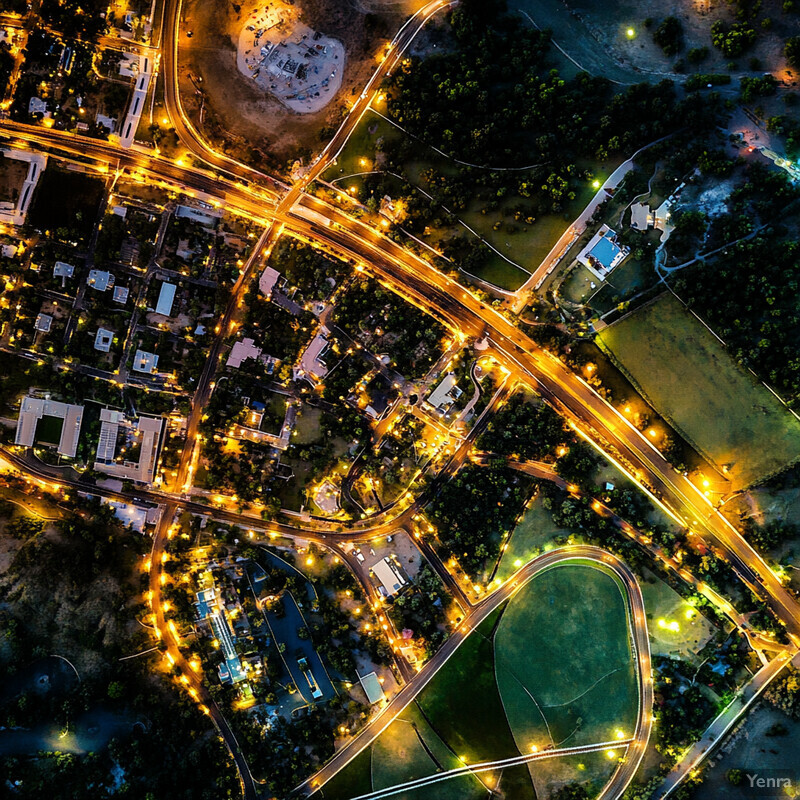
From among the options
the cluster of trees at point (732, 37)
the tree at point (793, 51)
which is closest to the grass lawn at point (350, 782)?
the cluster of trees at point (732, 37)

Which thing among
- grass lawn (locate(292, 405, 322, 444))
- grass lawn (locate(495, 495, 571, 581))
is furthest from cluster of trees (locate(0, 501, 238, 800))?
grass lawn (locate(495, 495, 571, 581))

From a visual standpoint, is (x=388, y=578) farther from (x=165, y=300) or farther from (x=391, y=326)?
(x=165, y=300)

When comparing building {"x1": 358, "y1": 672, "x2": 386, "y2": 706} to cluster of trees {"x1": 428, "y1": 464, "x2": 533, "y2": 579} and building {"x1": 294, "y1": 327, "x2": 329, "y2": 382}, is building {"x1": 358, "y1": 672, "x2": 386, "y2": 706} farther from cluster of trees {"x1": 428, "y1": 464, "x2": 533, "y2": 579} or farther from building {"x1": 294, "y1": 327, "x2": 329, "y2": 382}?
building {"x1": 294, "y1": 327, "x2": 329, "y2": 382}

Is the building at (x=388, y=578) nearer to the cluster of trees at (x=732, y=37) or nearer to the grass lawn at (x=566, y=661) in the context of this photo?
the grass lawn at (x=566, y=661)

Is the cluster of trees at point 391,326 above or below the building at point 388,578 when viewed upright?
above

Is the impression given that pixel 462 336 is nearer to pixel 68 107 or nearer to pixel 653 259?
pixel 653 259
